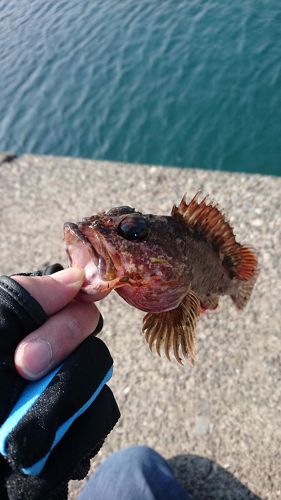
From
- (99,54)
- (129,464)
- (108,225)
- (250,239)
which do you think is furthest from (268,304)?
(99,54)

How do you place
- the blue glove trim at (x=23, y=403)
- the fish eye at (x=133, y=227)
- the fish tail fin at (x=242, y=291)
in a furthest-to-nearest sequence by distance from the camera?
1. the fish tail fin at (x=242, y=291)
2. the fish eye at (x=133, y=227)
3. the blue glove trim at (x=23, y=403)

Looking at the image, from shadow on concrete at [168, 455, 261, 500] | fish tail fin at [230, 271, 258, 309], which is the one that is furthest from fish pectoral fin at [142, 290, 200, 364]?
shadow on concrete at [168, 455, 261, 500]

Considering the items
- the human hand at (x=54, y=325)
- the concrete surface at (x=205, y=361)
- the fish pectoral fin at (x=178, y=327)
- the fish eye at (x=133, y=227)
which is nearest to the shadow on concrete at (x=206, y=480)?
the concrete surface at (x=205, y=361)

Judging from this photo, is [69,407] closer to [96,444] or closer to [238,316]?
[96,444]

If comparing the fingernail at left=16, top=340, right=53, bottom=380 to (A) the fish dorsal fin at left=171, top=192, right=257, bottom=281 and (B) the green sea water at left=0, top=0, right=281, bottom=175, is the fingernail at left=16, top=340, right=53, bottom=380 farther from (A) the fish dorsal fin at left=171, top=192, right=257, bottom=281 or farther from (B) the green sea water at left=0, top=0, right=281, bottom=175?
(B) the green sea water at left=0, top=0, right=281, bottom=175

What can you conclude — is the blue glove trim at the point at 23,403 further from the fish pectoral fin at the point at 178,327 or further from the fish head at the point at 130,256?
the fish pectoral fin at the point at 178,327

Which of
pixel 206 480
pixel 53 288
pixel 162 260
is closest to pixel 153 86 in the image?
pixel 206 480
